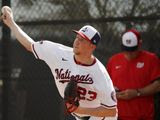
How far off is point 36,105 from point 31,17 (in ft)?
3.48

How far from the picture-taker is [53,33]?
766 cm

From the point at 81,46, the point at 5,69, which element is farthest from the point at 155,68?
the point at 5,69

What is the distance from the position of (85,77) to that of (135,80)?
3.36 ft

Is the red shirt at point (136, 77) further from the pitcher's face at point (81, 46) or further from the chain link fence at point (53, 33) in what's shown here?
the pitcher's face at point (81, 46)

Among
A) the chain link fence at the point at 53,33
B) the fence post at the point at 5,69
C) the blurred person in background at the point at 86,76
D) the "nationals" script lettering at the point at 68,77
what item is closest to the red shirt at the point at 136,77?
the chain link fence at the point at 53,33

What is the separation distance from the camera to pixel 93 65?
18.7 feet

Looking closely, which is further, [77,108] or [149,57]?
[149,57]

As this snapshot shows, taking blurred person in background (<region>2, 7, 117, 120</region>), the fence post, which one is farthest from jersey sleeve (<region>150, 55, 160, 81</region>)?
the fence post

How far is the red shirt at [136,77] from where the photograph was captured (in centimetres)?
657

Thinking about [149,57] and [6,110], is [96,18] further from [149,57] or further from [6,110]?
[6,110]

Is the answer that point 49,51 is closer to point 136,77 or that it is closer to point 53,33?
point 136,77

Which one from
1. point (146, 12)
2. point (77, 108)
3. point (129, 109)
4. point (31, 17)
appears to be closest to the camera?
point (77, 108)

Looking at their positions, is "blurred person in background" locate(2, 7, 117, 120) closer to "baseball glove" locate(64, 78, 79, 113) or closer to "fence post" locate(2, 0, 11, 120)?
"baseball glove" locate(64, 78, 79, 113)

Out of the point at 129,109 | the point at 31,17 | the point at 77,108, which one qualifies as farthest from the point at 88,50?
the point at 31,17
